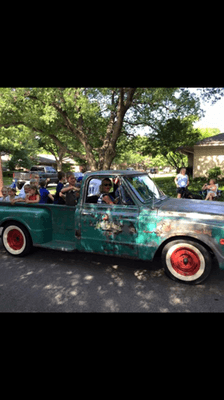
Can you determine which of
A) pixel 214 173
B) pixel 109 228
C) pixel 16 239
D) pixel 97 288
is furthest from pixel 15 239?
pixel 214 173

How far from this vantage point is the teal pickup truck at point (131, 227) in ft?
12.8

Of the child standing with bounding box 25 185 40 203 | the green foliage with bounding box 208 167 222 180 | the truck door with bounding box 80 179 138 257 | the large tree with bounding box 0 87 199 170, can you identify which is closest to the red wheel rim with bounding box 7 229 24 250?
the child standing with bounding box 25 185 40 203

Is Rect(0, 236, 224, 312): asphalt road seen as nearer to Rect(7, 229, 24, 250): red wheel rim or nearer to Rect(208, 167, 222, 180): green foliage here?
Rect(7, 229, 24, 250): red wheel rim

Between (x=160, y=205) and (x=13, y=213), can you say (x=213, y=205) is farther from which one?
(x=13, y=213)

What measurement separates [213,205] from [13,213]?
12.9 ft

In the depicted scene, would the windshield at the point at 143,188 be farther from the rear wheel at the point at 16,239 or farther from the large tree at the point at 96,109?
the large tree at the point at 96,109

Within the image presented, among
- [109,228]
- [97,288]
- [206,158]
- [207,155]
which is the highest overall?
[207,155]

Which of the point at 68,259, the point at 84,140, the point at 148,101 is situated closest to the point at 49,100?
the point at 84,140

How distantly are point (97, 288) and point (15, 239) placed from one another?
2.37 meters

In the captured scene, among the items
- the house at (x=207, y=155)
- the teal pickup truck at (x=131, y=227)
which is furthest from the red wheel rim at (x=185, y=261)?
the house at (x=207, y=155)

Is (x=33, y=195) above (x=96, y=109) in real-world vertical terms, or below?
below

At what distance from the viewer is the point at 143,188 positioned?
188 inches

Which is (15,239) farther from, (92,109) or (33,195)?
(92,109)

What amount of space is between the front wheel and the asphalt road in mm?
147
